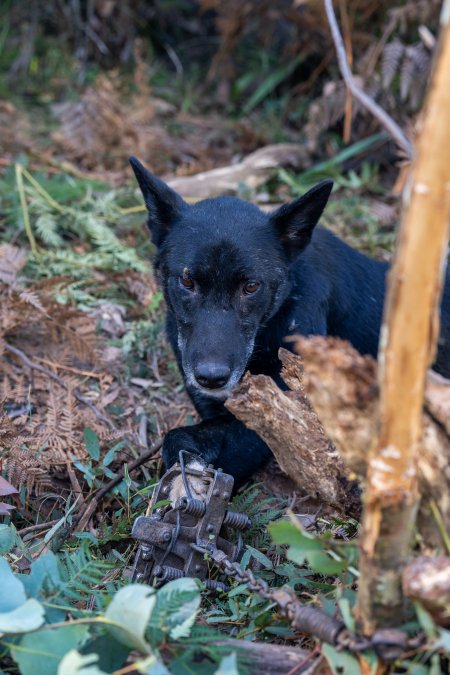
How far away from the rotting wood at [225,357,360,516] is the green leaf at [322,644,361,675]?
0.83 meters

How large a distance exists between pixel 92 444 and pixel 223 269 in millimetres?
976

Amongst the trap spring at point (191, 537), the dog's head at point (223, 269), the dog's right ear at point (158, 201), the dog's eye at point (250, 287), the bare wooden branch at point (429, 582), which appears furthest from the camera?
the dog's right ear at point (158, 201)

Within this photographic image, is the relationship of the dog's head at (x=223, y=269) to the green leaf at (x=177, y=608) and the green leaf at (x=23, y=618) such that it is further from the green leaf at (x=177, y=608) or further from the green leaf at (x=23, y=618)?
the green leaf at (x=23, y=618)

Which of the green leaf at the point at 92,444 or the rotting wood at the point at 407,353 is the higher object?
the rotting wood at the point at 407,353

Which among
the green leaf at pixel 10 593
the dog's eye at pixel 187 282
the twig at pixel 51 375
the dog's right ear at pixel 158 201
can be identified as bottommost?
the twig at pixel 51 375

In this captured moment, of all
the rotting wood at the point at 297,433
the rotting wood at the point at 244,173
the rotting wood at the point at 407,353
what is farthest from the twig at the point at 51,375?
the rotting wood at the point at 407,353

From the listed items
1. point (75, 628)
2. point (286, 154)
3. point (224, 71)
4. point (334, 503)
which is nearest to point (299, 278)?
point (334, 503)

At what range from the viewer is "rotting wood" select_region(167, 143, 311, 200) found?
19.2 feet

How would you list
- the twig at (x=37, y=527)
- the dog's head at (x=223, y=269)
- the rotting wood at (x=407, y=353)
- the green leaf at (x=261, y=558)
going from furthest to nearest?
the dog's head at (x=223, y=269), the twig at (x=37, y=527), the green leaf at (x=261, y=558), the rotting wood at (x=407, y=353)

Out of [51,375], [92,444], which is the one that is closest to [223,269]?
[92,444]

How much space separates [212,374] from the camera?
3.31 m

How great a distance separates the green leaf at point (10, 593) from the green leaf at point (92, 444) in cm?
127

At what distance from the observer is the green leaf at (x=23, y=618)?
199 centimetres

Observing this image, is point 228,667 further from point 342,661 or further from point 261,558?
point 261,558
